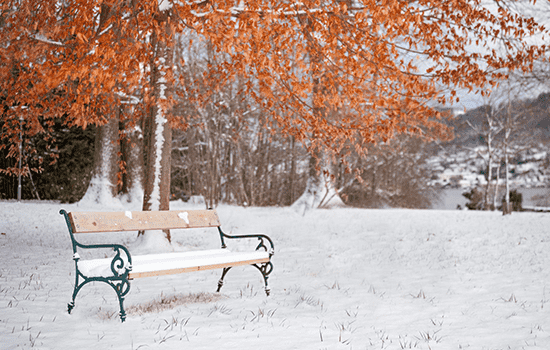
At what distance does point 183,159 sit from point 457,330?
1412cm

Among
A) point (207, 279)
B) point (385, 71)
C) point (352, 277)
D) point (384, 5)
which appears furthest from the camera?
point (385, 71)

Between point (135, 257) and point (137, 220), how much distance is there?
0.39 m

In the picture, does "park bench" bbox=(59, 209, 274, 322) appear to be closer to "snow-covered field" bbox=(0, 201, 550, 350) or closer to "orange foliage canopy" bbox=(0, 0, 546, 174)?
"snow-covered field" bbox=(0, 201, 550, 350)

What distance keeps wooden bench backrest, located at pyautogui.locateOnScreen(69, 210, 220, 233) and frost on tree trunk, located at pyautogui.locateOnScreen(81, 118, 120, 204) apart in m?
8.87

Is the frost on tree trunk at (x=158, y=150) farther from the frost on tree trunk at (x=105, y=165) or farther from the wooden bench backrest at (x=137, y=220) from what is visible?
the frost on tree trunk at (x=105, y=165)

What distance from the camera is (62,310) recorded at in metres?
4.29

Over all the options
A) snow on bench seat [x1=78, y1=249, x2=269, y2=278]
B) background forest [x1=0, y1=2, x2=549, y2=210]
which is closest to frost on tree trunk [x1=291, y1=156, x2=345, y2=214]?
background forest [x1=0, y1=2, x2=549, y2=210]

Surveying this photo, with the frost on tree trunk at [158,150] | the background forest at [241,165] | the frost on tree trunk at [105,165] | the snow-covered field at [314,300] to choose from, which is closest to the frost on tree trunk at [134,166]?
the frost on tree trunk at [105,165]

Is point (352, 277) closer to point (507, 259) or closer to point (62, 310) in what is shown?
point (507, 259)

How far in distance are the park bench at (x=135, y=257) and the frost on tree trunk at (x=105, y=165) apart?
8.94m

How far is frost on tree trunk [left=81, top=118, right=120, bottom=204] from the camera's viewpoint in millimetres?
13695

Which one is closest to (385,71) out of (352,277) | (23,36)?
(352,277)

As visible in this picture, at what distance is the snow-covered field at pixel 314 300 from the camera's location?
3.66 m

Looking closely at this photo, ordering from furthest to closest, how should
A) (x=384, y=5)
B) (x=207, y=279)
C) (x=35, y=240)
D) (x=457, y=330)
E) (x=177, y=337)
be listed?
(x=35, y=240) → (x=207, y=279) → (x=384, y=5) → (x=457, y=330) → (x=177, y=337)
